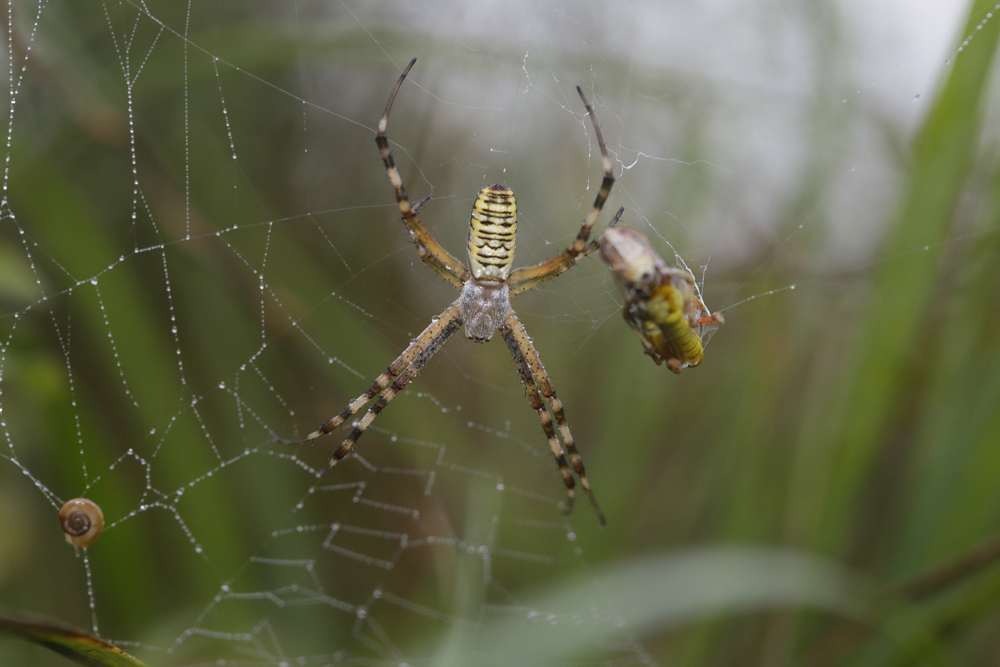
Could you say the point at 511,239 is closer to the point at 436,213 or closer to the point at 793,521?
the point at 436,213

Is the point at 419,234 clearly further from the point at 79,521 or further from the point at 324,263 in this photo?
the point at 79,521

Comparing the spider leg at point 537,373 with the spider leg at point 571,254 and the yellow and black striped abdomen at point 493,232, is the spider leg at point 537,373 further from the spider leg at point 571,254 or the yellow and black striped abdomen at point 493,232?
the yellow and black striped abdomen at point 493,232

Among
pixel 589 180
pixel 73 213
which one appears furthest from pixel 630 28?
pixel 73 213

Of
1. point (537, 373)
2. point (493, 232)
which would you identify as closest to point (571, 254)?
point (493, 232)

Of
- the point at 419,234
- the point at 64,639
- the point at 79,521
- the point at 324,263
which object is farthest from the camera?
the point at 324,263

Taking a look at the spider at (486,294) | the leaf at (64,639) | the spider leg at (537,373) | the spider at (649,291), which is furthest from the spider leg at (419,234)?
the leaf at (64,639)

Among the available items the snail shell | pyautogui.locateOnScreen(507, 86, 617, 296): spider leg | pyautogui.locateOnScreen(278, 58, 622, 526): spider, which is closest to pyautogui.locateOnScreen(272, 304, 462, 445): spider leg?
pyautogui.locateOnScreen(278, 58, 622, 526): spider
